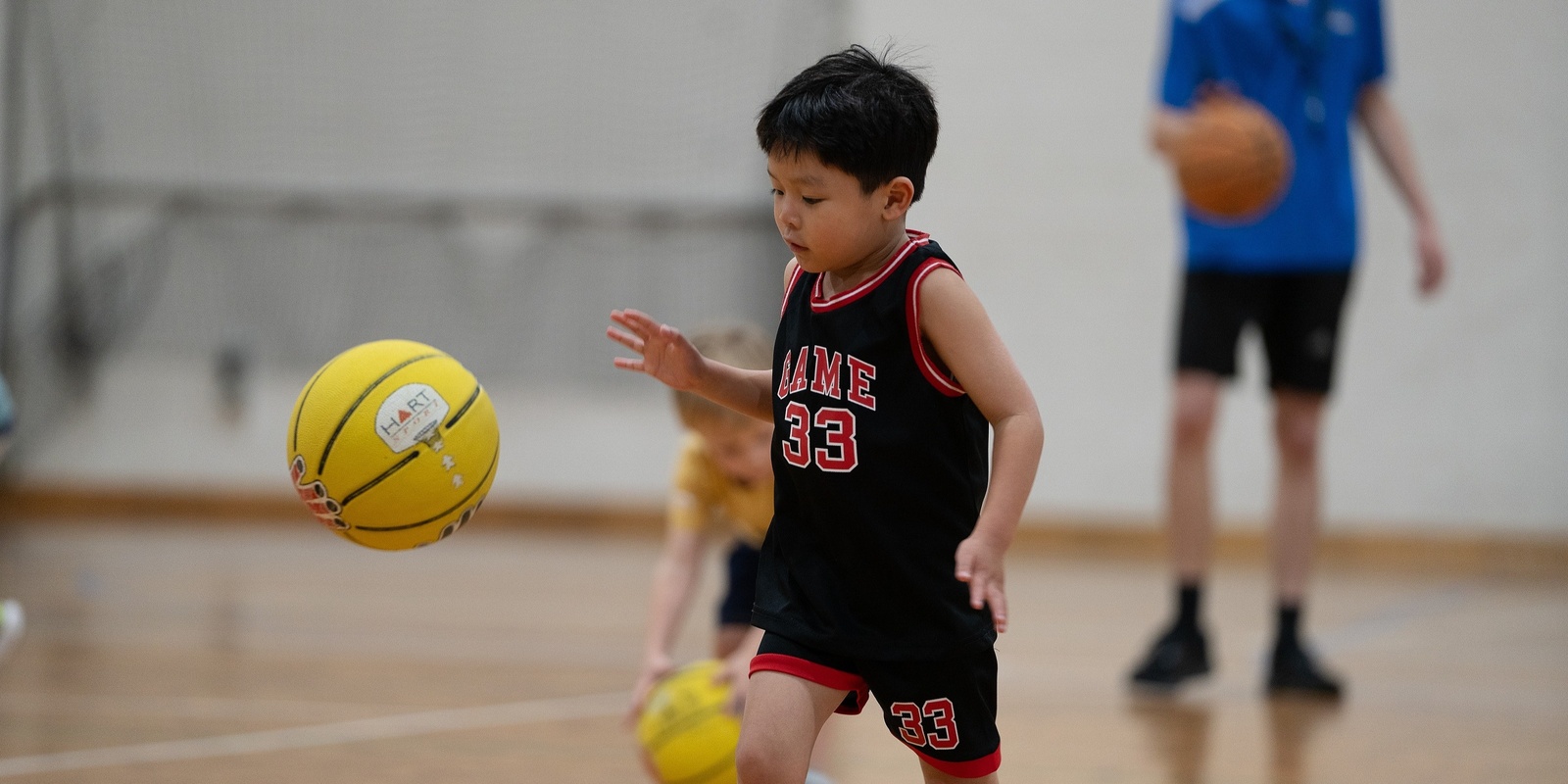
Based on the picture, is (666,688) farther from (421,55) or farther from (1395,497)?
(421,55)

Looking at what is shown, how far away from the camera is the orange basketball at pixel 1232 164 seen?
338 cm

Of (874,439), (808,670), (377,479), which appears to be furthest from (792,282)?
(377,479)

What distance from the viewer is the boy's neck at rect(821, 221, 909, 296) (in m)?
1.79

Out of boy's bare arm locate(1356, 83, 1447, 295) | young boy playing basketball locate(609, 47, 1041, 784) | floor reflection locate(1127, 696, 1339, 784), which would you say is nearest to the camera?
young boy playing basketball locate(609, 47, 1041, 784)

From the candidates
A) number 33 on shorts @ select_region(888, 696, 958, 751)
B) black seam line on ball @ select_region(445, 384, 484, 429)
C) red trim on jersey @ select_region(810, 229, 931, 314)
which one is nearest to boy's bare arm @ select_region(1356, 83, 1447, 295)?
red trim on jersey @ select_region(810, 229, 931, 314)

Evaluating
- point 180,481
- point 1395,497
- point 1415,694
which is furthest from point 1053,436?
point 180,481

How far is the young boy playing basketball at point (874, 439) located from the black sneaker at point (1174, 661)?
185 cm

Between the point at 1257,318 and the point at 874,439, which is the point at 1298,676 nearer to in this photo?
the point at 1257,318

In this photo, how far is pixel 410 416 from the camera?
198cm

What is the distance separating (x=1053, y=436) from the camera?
23.7ft

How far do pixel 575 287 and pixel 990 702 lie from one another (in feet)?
20.1

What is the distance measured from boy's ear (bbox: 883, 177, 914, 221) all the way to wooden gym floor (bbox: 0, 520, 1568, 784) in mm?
1258

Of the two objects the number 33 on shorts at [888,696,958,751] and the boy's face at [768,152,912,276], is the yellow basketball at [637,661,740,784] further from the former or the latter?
the boy's face at [768,152,912,276]

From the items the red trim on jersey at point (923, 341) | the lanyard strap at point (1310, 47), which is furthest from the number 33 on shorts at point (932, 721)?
the lanyard strap at point (1310, 47)
